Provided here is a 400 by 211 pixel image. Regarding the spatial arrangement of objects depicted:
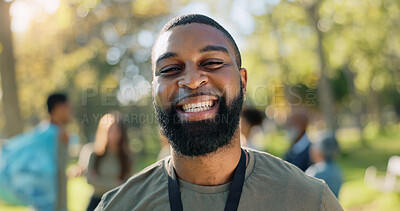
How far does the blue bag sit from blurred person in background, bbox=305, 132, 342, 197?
11.5ft

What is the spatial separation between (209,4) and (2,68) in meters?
10.9

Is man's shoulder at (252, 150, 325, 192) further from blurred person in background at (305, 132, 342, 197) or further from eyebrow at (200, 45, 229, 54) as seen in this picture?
blurred person in background at (305, 132, 342, 197)

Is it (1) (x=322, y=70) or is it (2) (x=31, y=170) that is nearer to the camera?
(2) (x=31, y=170)

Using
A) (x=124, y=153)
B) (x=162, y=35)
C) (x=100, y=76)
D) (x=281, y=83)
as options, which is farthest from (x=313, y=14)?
(x=100, y=76)

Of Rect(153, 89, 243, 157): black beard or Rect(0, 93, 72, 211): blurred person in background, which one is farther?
Rect(0, 93, 72, 211): blurred person in background

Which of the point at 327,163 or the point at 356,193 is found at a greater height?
the point at 327,163

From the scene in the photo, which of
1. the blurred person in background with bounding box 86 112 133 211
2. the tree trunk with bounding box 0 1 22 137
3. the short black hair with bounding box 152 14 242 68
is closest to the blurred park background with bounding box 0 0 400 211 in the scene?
the tree trunk with bounding box 0 1 22 137

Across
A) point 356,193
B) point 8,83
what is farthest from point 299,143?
point 8,83

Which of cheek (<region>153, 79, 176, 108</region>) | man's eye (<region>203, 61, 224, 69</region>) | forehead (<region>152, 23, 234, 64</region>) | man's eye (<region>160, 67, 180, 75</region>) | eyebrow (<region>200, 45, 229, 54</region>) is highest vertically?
forehead (<region>152, 23, 234, 64</region>)

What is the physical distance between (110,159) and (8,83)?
135 inches

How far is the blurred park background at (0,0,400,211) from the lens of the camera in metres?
9.70

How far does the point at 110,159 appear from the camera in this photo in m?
5.39

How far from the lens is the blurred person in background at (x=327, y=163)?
14.0 feet

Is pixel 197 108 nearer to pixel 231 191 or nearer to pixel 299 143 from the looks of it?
pixel 231 191
